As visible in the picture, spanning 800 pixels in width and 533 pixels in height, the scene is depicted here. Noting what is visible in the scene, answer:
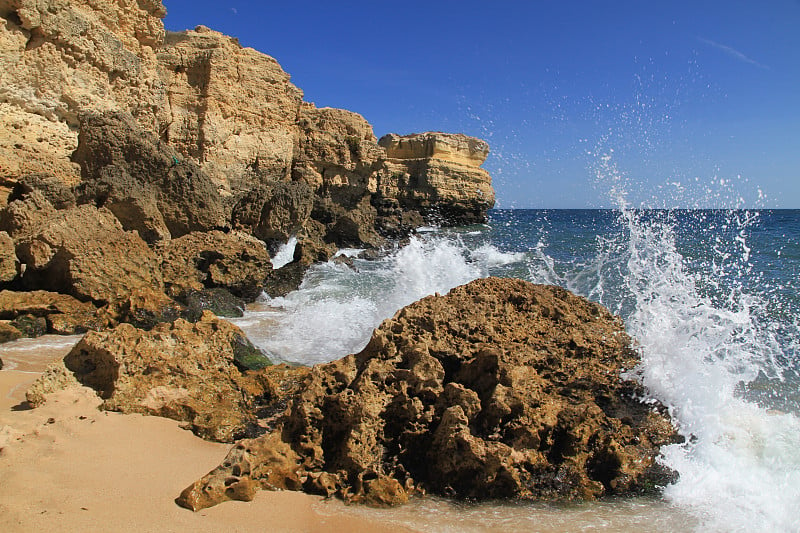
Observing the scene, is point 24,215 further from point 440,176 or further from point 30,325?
point 440,176

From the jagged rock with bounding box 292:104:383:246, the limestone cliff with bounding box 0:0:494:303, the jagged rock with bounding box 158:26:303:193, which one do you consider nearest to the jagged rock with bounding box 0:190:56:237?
the limestone cliff with bounding box 0:0:494:303

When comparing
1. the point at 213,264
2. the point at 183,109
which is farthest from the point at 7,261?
the point at 183,109

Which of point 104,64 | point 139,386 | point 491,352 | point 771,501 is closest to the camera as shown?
point 771,501

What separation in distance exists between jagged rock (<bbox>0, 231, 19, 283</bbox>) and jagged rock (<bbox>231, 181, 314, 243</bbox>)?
17.5ft

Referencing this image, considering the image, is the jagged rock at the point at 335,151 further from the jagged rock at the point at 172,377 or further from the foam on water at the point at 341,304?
the jagged rock at the point at 172,377

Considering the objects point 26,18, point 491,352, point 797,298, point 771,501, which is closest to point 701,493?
point 771,501

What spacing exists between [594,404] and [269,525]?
210 centimetres

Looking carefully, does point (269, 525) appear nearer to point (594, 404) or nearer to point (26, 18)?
point (594, 404)

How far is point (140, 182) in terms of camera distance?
867 cm

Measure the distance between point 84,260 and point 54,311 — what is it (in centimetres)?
73

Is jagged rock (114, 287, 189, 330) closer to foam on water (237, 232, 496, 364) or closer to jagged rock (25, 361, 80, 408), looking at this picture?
foam on water (237, 232, 496, 364)

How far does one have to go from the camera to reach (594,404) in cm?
318

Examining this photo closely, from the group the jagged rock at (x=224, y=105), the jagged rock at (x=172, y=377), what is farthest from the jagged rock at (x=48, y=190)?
the jagged rock at (x=224, y=105)

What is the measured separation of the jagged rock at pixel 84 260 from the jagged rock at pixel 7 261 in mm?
90
